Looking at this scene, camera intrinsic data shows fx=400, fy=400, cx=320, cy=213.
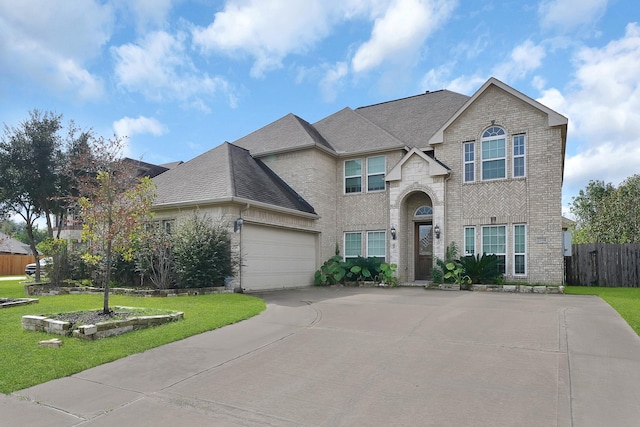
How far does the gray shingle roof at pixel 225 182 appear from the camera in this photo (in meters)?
15.1

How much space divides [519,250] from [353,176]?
8047 millimetres

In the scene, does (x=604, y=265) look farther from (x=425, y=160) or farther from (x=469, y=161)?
(x=425, y=160)

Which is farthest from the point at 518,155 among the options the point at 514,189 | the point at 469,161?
the point at 469,161

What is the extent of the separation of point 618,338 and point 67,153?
22.2 meters

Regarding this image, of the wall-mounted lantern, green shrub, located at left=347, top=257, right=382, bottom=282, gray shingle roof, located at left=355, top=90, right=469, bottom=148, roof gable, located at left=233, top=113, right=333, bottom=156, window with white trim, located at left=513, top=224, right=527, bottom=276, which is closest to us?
the wall-mounted lantern

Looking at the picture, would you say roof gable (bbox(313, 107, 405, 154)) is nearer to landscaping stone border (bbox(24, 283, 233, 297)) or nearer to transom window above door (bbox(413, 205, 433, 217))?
transom window above door (bbox(413, 205, 433, 217))

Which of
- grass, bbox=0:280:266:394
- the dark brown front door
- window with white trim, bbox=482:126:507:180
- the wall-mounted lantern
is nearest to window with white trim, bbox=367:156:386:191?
the dark brown front door

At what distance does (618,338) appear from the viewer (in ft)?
23.1

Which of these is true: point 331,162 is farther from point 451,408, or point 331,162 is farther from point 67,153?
point 451,408

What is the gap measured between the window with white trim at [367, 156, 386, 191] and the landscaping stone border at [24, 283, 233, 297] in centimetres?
854

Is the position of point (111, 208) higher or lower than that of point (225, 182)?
lower

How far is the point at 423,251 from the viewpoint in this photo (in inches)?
729

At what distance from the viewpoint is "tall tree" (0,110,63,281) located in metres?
18.4

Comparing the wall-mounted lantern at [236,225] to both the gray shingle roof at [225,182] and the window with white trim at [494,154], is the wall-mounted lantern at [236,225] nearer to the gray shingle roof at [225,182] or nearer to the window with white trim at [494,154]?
the gray shingle roof at [225,182]
